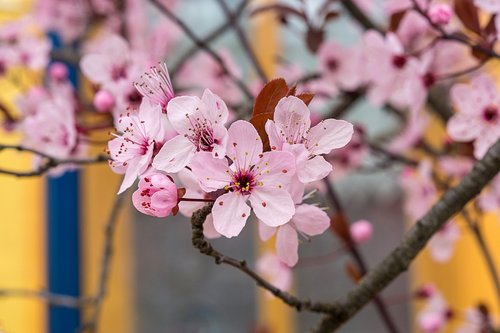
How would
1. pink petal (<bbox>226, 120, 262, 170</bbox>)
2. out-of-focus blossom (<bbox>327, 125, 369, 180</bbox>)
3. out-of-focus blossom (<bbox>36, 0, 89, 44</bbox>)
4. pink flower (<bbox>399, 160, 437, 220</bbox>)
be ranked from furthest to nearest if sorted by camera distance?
1. out-of-focus blossom (<bbox>36, 0, 89, 44</bbox>)
2. out-of-focus blossom (<bbox>327, 125, 369, 180</bbox>)
3. pink flower (<bbox>399, 160, 437, 220</bbox>)
4. pink petal (<bbox>226, 120, 262, 170</bbox>)

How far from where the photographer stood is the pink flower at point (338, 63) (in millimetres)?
1080

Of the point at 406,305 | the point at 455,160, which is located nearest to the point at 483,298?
the point at 406,305

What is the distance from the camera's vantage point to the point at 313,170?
421 millimetres

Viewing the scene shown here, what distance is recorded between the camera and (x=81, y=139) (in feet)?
2.62

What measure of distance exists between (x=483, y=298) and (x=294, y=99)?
6.03 ft

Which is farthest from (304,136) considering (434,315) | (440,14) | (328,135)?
(434,315)

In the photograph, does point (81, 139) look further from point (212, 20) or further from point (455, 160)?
point (212, 20)

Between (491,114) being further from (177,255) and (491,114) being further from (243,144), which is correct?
(177,255)

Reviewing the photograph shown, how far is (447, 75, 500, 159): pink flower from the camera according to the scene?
2.30 feet

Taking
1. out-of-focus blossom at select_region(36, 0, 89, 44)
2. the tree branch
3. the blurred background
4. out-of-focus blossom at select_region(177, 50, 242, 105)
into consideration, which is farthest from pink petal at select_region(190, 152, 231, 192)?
the blurred background

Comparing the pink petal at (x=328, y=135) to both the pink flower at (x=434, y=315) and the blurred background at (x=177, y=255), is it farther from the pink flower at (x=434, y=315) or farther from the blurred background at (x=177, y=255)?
the blurred background at (x=177, y=255)

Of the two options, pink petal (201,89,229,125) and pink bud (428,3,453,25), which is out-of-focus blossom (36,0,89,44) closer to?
pink bud (428,3,453,25)

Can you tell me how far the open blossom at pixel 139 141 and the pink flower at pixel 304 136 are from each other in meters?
0.08

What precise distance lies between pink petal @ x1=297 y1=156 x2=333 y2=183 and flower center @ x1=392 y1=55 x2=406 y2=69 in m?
0.44
